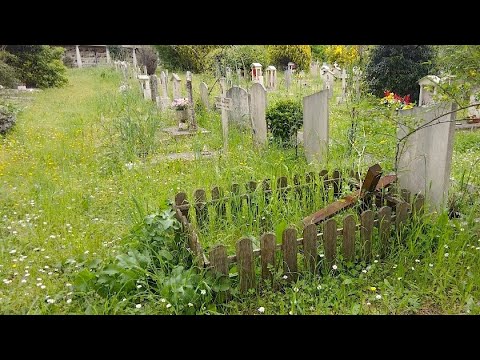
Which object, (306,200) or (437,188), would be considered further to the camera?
(306,200)

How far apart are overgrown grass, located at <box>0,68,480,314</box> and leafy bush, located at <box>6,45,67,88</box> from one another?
13.3 feet

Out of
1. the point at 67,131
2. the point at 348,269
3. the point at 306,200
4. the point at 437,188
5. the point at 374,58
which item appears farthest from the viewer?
the point at 374,58

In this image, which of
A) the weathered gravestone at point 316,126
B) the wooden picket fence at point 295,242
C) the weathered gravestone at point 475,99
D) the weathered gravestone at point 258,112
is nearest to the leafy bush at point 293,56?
the weathered gravestone at point 475,99

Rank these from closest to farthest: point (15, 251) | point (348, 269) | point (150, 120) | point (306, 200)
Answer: point (348, 269), point (15, 251), point (306, 200), point (150, 120)

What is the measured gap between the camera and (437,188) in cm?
350

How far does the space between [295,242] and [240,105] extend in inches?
189

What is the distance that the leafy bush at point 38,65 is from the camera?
454 inches

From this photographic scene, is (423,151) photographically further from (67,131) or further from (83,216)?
(67,131)

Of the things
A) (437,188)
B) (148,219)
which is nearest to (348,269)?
(437,188)

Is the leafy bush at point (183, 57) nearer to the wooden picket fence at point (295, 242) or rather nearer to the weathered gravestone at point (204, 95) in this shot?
the weathered gravestone at point (204, 95)

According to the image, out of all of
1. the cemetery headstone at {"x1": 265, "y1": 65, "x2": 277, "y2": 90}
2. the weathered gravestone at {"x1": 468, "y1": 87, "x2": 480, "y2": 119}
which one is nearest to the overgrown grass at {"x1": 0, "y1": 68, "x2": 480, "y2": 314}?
the weathered gravestone at {"x1": 468, "y1": 87, "x2": 480, "y2": 119}

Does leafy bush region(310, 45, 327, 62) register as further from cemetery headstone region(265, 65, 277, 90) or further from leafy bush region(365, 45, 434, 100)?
leafy bush region(365, 45, 434, 100)

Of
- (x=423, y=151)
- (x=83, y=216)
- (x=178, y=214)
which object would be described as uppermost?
(x=423, y=151)

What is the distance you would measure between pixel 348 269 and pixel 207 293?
3.60ft
